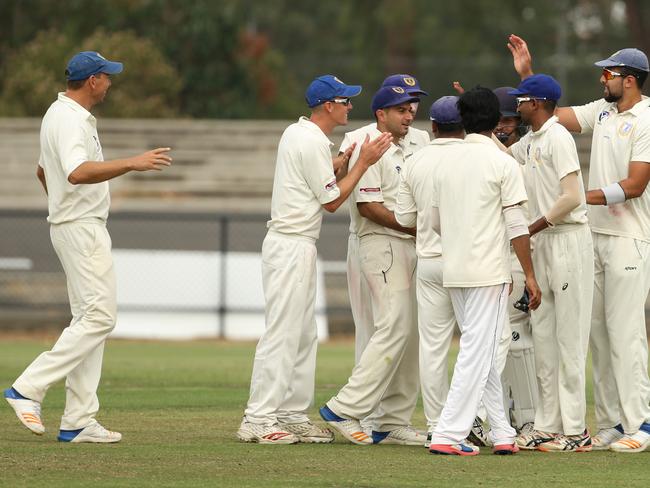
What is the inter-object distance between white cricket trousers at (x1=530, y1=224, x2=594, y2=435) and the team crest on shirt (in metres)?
0.72

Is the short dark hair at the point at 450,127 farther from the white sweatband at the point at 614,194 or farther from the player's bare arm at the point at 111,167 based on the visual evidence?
the player's bare arm at the point at 111,167

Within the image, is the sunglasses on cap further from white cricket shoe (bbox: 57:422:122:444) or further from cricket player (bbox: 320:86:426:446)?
white cricket shoe (bbox: 57:422:122:444)

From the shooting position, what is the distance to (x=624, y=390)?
948 cm

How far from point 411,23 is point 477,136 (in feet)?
104

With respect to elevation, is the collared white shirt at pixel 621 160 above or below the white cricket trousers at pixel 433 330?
above

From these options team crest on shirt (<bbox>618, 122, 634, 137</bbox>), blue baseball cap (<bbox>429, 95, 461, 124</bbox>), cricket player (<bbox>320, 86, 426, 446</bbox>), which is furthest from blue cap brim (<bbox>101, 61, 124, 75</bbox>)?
team crest on shirt (<bbox>618, 122, 634, 137</bbox>)

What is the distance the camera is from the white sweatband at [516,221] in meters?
8.79

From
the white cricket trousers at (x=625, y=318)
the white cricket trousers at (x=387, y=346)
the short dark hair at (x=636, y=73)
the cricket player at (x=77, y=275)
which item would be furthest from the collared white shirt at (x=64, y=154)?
the short dark hair at (x=636, y=73)

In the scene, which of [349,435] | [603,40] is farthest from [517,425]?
[603,40]

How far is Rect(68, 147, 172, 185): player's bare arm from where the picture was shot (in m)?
9.02

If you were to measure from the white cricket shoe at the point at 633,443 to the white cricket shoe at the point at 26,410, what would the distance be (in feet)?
12.8

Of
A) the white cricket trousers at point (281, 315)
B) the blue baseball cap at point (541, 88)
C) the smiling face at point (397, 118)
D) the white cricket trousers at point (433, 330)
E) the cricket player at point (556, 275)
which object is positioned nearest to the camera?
the white cricket trousers at point (433, 330)

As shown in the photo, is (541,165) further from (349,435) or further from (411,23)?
(411,23)

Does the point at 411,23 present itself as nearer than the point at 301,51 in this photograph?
Yes
